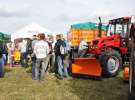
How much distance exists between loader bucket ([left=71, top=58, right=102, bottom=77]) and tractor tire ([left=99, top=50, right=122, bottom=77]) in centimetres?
24

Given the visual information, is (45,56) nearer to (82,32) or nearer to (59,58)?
(59,58)

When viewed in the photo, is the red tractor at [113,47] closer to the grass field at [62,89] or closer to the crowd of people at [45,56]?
the grass field at [62,89]

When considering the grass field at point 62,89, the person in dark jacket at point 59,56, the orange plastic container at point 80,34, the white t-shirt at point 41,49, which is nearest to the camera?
the grass field at point 62,89

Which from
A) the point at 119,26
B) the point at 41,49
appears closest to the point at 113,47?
the point at 119,26

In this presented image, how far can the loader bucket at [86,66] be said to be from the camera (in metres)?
14.8

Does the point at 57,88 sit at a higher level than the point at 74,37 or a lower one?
lower

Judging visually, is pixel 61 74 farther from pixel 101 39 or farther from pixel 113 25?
pixel 113 25

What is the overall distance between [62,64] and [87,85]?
85.9 inches

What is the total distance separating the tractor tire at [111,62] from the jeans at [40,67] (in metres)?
2.30

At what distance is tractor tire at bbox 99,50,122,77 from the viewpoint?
48.0 ft

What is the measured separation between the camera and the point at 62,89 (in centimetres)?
1216

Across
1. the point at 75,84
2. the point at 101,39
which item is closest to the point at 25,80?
the point at 75,84

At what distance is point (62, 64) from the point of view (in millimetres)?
14938

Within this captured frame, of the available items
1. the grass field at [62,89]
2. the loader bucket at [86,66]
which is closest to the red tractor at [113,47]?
the loader bucket at [86,66]
